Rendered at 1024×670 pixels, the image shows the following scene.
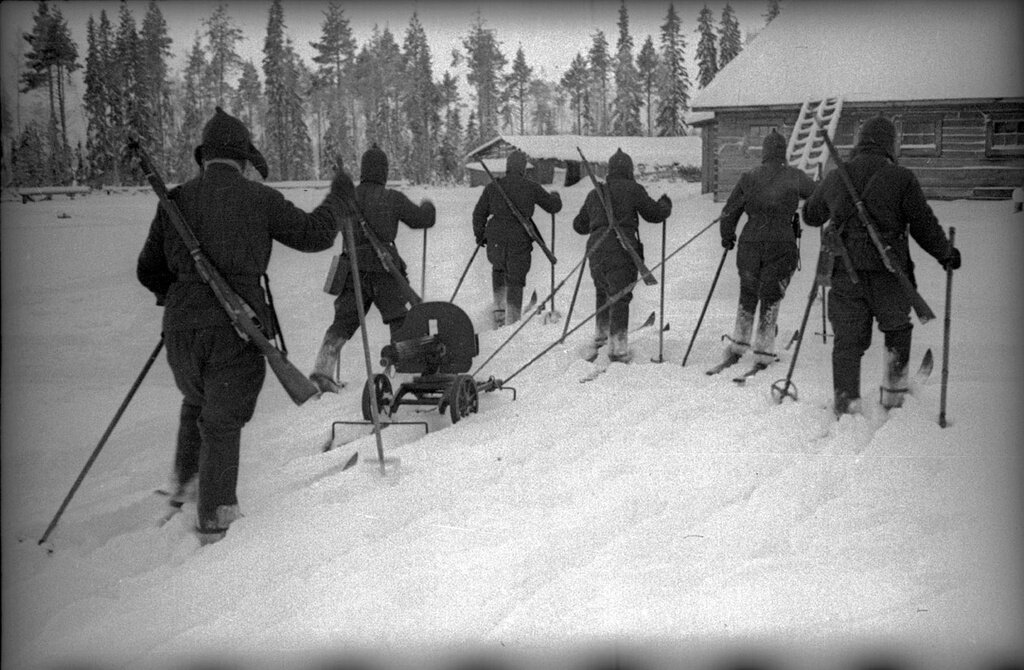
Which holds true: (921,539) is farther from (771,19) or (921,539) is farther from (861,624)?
(771,19)

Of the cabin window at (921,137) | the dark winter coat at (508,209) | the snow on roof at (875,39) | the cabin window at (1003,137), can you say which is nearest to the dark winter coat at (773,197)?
the snow on roof at (875,39)

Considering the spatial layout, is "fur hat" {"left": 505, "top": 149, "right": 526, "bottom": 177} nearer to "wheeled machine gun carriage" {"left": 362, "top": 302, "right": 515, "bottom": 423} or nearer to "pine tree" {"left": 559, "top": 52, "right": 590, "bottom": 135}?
"pine tree" {"left": 559, "top": 52, "right": 590, "bottom": 135}

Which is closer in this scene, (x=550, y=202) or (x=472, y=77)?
(x=472, y=77)

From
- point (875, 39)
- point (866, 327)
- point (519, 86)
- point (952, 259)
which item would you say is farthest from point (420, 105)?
point (952, 259)

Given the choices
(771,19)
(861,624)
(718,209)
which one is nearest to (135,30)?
(771,19)

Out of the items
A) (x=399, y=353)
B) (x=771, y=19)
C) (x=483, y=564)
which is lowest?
(x=483, y=564)

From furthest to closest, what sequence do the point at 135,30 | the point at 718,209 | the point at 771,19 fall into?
the point at 718,209 < the point at 135,30 < the point at 771,19

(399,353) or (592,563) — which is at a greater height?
(399,353)

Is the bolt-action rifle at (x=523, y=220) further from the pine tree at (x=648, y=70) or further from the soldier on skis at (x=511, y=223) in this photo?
the pine tree at (x=648, y=70)
